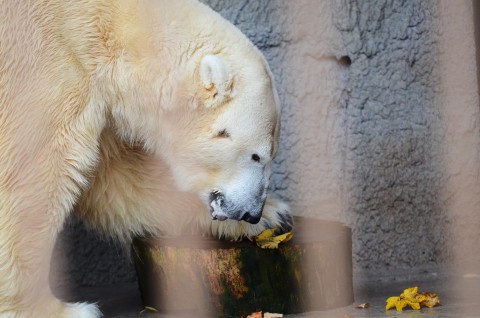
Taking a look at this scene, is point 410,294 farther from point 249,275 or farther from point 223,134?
point 223,134

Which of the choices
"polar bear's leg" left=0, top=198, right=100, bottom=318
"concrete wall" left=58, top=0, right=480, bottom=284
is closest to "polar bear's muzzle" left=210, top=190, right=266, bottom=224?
"polar bear's leg" left=0, top=198, right=100, bottom=318

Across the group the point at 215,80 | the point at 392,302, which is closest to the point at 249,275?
the point at 392,302

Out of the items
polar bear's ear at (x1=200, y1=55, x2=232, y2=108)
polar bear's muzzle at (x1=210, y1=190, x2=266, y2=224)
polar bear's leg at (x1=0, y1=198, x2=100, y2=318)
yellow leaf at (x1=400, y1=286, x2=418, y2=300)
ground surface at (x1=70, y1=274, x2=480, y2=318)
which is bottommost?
ground surface at (x1=70, y1=274, x2=480, y2=318)

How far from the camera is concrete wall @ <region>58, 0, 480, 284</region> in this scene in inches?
103

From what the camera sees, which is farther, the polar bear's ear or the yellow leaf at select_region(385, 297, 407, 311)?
the yellow leaf at select_region(385, 297, 407, 311)

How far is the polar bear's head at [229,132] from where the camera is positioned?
1906 millimetres

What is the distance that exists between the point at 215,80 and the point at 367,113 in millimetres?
856

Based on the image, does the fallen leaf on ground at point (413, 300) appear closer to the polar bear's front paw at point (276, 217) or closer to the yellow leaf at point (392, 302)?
the yellow leaf at point (392, 302)

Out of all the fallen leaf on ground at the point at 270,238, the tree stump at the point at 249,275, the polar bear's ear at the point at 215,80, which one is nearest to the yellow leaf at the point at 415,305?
the tree stump at the point at 249,275

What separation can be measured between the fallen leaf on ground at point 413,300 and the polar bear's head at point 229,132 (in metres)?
0.39

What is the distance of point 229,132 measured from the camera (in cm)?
192

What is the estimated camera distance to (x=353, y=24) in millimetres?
2611

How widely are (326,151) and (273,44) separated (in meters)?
0.34

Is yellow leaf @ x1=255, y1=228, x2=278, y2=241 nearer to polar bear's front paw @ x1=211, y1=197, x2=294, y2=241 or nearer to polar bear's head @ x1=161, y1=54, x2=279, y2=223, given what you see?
polar bear's front paw @ x1=211, y1=197, x2=294, y2=241
